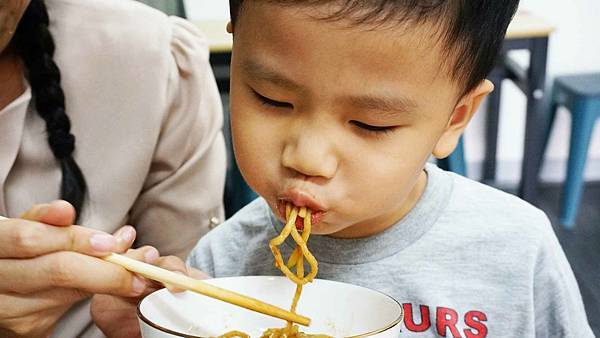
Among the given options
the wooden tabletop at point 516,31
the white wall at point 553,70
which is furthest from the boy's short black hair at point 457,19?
the white wall at point 553,70

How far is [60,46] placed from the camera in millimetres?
1312

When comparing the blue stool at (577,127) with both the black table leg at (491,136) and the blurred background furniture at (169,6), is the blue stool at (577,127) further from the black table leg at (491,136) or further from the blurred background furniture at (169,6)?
the blurred background furniture at (169,6)

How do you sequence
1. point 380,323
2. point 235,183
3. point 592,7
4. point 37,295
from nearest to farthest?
point 380,323 < point 37,295 < point 235,183 < point 592,7

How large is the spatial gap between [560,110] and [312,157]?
4054mm

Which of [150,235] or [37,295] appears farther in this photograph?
[150,235]

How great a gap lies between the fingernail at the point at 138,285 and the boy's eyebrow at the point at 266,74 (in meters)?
0.27

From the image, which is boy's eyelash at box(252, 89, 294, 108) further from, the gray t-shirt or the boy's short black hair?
the gray t-shirt

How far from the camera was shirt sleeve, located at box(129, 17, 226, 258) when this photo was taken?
4.68ft

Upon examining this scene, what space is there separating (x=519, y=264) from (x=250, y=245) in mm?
411

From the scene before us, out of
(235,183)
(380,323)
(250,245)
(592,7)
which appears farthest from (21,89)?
(592,7)

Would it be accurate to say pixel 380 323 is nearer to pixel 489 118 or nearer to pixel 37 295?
pixel 37 295

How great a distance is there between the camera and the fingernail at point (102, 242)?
814mm

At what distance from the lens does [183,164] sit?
1.47m

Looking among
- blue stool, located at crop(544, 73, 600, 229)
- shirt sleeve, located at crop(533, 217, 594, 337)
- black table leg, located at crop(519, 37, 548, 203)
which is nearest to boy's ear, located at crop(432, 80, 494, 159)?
shirt sleeve, located at crop(533, 217, 594, 337)
